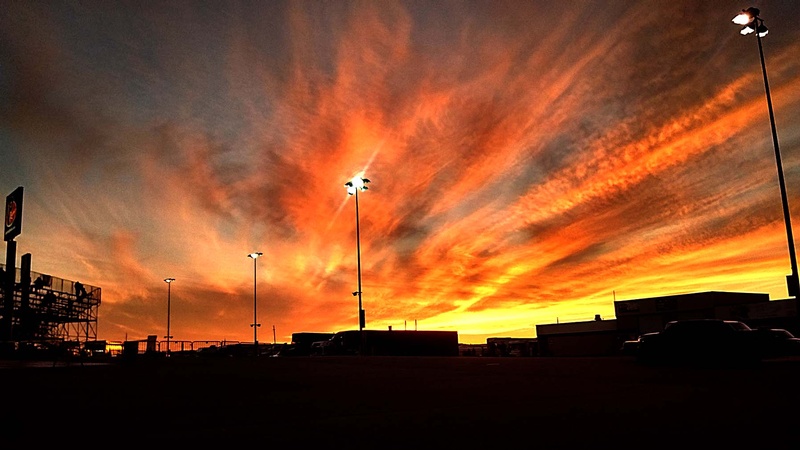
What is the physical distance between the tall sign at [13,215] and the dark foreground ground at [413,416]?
5549 cm

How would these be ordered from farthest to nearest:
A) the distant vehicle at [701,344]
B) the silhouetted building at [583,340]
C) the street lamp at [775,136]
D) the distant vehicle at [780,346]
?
the silhouetted building at [583,340] → the distant vehicle at [780,346] → the street lamp at [775,136] → the distant vehicle at [701,344]

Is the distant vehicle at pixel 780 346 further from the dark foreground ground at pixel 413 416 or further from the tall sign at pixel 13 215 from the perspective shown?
the tall sign at pixel 13 215

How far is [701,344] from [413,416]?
16983mm

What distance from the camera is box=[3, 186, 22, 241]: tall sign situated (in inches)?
2345

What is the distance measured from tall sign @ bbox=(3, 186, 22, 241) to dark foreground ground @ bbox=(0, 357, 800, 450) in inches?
2184

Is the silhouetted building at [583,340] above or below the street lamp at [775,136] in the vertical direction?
below

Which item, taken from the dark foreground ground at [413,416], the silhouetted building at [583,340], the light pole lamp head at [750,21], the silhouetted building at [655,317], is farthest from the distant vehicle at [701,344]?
the silhouetted building at [583,340]

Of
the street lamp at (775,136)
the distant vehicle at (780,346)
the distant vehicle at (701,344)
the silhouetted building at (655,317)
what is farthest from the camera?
the silhouetted building at (655,317)

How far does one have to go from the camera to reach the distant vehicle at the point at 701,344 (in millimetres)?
20188

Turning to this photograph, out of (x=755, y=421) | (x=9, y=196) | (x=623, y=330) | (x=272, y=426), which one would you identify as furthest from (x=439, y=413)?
(x=623, y=330)

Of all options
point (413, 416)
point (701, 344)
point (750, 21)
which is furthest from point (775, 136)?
point (413, 416)

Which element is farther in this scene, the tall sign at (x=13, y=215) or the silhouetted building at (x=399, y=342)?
the tall sign at (x=13, y=215)

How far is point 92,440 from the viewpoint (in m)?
6.26

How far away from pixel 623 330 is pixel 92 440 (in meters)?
90.0
